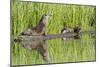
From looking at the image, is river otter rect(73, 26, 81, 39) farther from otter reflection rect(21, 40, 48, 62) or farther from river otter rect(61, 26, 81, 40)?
otter reflection rect(21, 40, 48, 62)

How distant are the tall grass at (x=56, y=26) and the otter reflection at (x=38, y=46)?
0.13ft

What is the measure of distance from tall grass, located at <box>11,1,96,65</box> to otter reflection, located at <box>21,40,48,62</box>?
0.04 metres

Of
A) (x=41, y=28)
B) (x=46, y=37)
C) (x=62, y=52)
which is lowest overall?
(x=62, y=52)

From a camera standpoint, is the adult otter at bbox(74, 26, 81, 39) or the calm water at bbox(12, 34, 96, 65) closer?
the calm water at bbox(12, 34, 96, 65)

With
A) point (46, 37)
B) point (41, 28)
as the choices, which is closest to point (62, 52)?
point (46, 37)

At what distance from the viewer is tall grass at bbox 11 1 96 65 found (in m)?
2.34

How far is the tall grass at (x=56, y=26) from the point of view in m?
2.34

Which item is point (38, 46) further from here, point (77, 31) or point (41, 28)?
point (77, 31)

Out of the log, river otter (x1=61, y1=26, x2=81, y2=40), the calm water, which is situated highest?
river otter (x1=61, y1=26, x2=81, y2=40)

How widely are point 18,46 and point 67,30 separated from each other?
636 millimetres

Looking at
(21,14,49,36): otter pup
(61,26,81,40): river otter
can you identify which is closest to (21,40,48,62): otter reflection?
(21,14,49,36): otter pup

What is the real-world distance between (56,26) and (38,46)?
1.06ft

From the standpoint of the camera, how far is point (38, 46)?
2.44m
